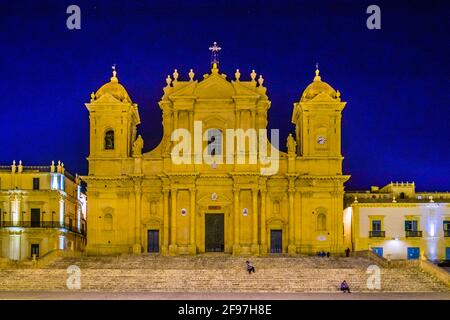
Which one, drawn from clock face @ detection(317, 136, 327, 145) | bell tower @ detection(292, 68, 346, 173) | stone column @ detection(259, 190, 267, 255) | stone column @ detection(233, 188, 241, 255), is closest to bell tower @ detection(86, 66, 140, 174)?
stone column @ detection(233, 188, 241, 255)

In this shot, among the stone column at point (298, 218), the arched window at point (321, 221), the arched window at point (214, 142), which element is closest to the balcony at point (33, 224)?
the arched window at point (214, 142)

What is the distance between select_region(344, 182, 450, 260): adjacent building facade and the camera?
2362 inches

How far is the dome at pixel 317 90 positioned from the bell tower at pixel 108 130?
1262 centimetres

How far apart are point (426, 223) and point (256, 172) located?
14.4m

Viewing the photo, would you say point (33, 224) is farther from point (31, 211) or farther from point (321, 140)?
point (321, 140)

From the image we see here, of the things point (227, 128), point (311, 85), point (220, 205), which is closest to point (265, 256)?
point (220, 205)

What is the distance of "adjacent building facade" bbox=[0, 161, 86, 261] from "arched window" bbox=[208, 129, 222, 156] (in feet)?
48.7

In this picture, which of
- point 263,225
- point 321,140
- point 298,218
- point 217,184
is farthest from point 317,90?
point 263,225

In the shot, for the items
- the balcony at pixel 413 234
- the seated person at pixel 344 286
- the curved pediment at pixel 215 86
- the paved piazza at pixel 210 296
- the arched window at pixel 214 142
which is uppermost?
the curved pediment at pixel 215 86

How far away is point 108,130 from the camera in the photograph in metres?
57.5

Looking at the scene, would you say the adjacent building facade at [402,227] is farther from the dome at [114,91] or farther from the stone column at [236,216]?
the dome at [114,91]

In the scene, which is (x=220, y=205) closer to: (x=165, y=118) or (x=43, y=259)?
(x=165, y=118)

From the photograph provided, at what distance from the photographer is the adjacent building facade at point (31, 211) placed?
208 ft

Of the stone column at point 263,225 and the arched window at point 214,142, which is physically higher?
the arched window at point 214,142
